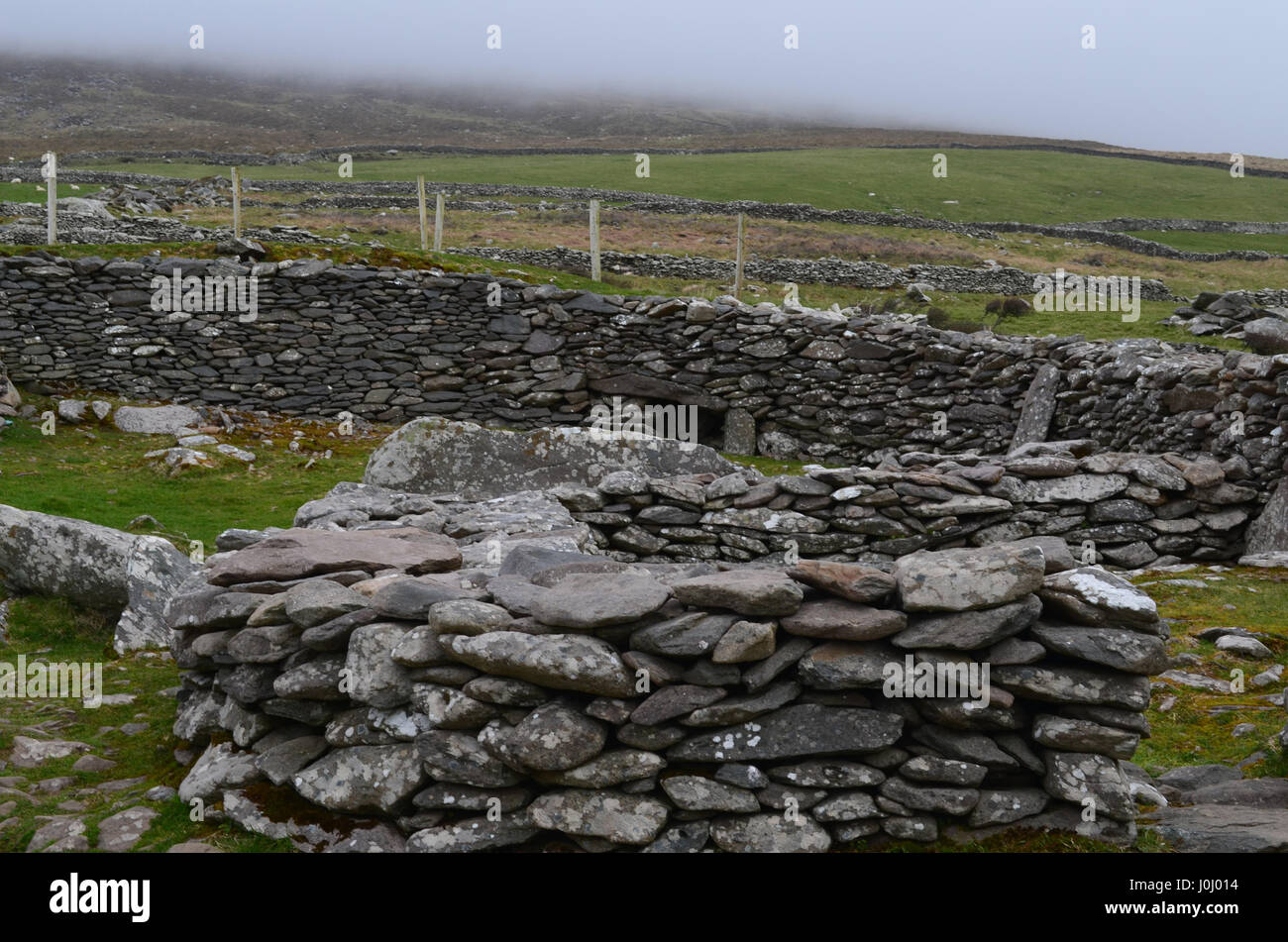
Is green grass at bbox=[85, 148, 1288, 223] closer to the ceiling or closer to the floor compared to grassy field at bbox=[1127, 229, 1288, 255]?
closer to the ceiling

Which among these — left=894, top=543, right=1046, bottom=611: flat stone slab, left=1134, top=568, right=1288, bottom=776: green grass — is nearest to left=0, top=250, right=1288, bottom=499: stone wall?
left=1134, top=568, right=1288, bottom=776: green grass

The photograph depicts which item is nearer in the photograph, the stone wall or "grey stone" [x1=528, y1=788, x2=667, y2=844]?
"grey stone" [x1=528, y1=788, x2=667, y2=844]

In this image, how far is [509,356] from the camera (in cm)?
2175

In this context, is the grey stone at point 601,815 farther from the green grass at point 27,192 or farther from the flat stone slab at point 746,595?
the green grass at point 27,192

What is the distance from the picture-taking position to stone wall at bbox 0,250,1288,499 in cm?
1917

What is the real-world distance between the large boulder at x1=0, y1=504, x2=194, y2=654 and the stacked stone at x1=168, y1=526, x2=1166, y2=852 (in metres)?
4.07

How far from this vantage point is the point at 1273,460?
41.5ft

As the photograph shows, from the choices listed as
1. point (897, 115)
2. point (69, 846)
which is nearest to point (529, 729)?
point (69, 846)

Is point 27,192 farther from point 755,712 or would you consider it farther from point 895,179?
point 895,179

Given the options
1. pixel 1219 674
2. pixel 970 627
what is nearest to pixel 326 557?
pixel 970 627

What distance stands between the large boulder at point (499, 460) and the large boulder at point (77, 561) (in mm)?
3142

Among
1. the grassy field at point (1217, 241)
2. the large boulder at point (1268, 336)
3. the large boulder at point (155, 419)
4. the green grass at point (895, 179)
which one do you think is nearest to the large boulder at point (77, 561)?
the large boulder at point (155, 419)

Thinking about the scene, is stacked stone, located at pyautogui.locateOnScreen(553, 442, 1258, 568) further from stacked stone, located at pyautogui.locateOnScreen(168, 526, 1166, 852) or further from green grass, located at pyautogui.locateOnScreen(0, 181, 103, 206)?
green grass, located at pyautogui.locateOnScreen(0, 181, 103, 206)
